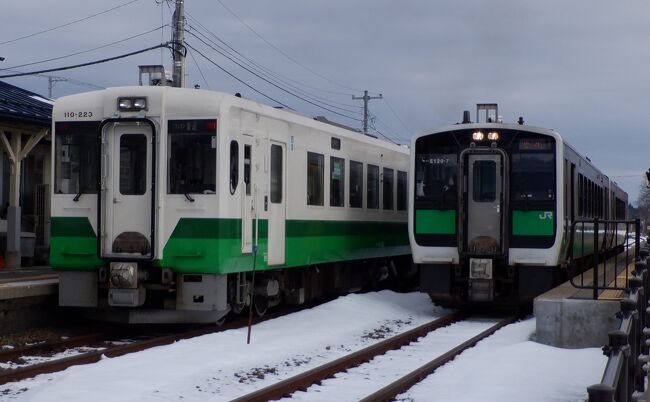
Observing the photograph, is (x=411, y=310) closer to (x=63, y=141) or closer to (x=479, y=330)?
(x=479, y=330)

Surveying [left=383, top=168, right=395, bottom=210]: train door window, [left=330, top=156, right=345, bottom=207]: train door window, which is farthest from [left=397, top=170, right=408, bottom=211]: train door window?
[left=330, top=156, right=345, bottom=207]: train door window

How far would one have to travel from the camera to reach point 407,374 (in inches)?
357

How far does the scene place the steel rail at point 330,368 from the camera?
305 inches

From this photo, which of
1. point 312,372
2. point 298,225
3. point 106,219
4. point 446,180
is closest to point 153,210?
point 106,219

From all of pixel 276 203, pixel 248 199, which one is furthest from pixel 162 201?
pixel 276 203

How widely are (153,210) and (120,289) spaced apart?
1081 mm

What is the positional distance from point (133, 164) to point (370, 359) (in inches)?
160

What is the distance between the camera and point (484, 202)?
14422mm

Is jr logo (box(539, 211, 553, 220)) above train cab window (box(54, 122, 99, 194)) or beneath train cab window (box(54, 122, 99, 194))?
beneath

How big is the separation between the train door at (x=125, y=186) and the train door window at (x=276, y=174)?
2.00 metres

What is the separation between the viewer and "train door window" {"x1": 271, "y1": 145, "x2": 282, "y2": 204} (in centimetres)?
1289

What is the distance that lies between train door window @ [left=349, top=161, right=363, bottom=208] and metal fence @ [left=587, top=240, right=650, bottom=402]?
8261mm

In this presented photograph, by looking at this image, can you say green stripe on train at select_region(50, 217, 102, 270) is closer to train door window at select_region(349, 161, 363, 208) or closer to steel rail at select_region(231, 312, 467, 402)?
steel rail at select_region(231, 312, 467, 402)

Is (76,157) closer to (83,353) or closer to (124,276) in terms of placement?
(124,276)
